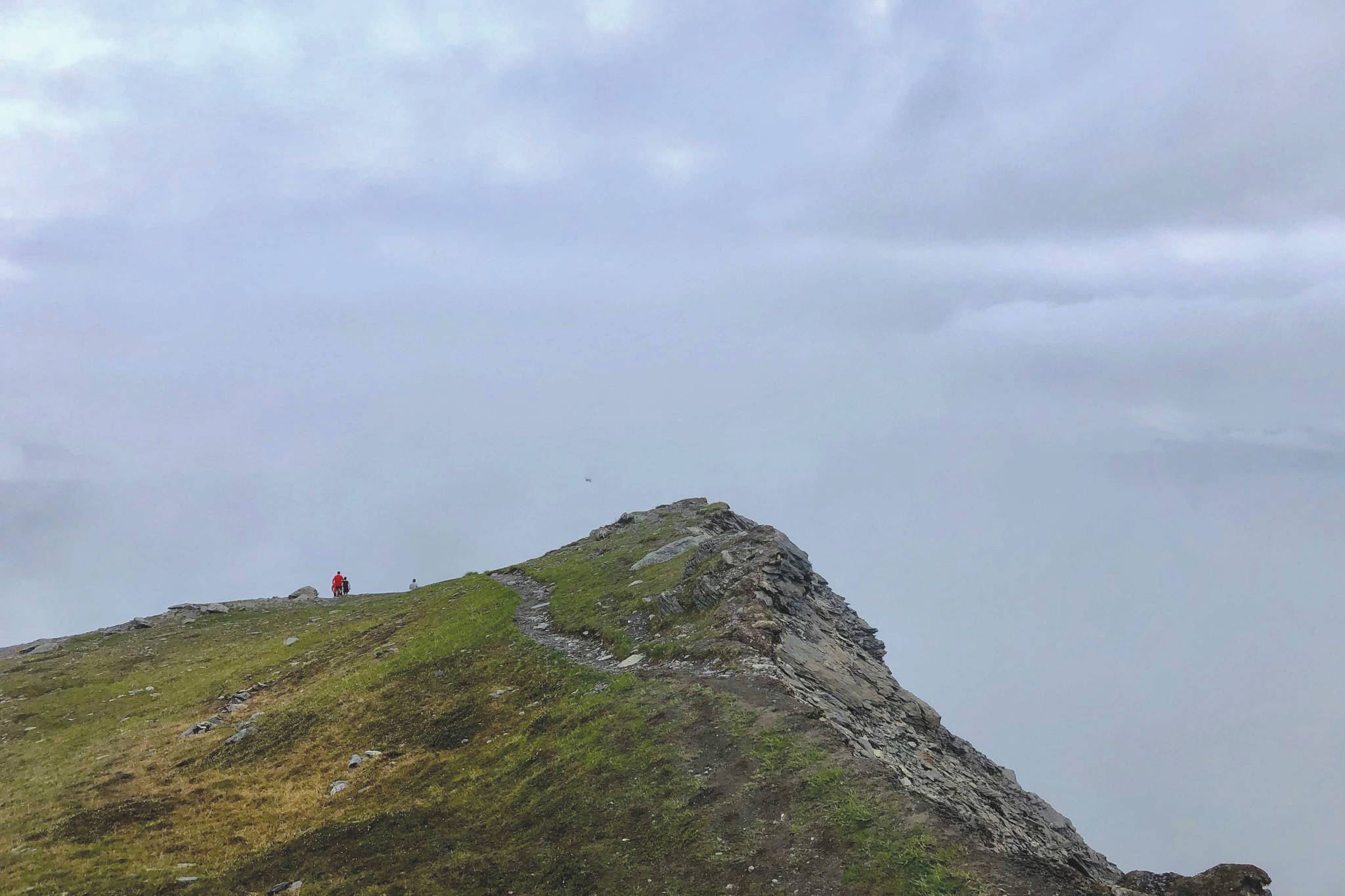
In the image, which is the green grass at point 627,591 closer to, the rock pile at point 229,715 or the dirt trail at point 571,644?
the dirt trail at point 571,644

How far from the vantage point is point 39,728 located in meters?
53.0

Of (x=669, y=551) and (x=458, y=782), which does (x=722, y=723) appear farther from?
(x=669, y=551)

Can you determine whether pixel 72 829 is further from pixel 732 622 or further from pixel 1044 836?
pixel 1044 836

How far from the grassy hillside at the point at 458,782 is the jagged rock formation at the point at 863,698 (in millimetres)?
2274

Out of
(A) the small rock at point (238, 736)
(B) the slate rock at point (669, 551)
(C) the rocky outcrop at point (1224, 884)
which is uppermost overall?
(B) the slate rock at point (669, 551)

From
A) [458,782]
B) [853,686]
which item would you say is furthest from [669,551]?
[458,782]

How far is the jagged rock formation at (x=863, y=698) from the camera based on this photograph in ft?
80.5

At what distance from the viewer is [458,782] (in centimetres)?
3341

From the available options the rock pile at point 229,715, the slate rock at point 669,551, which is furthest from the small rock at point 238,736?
the slate rock at point 669,551

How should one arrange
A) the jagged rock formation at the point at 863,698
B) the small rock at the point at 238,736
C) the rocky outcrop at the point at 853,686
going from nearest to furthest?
the jagged rock formation at the point at 863,698, the rocky outcrop at the point at 853,686, the small rock at the point at 238,736

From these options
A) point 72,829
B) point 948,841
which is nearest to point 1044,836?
point 948,841

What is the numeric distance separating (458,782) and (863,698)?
1932 cm

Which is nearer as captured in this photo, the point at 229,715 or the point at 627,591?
the point at 229,715

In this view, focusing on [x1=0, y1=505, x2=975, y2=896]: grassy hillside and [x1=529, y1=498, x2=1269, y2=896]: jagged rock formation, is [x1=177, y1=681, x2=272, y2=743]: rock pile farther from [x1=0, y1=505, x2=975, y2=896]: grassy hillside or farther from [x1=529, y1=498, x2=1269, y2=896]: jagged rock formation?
[x1=529, y1=498, x2=1269, y2=896]: jagged rock formation
